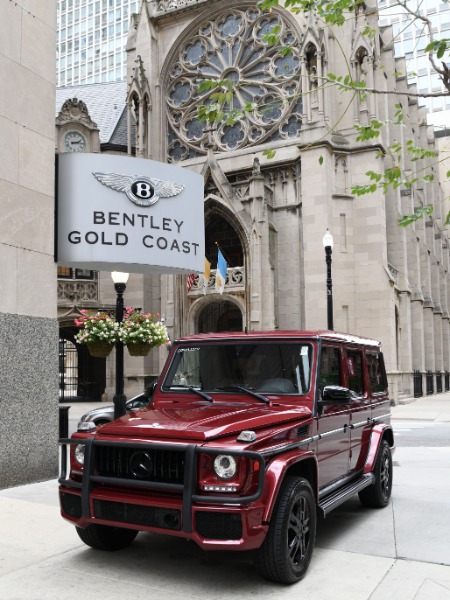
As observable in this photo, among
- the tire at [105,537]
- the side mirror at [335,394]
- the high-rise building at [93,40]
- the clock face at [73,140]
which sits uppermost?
the high-rise building at [93,40]

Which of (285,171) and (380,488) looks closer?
(380,488)

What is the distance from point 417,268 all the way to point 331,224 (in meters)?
9.57

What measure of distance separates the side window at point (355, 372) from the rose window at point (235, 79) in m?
23.6

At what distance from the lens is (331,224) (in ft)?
86.0

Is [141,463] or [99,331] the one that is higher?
[99,331]

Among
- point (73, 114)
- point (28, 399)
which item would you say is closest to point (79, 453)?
point (28, 399)

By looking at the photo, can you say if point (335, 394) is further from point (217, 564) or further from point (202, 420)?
point (217, 564)

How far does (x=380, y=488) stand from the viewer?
7.11 meters

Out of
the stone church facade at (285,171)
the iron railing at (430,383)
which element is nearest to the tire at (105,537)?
the stone church facade at (285,171)

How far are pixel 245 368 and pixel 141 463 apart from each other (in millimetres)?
1627

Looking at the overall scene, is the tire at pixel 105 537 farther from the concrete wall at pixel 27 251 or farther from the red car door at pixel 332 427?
the concrete wall at pixel 27 251

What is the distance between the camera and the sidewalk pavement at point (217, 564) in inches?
175

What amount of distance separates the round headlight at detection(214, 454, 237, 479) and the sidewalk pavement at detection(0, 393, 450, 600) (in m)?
0.85

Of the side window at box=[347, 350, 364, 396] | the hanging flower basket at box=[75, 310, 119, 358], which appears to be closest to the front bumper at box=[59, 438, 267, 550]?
the side window at box=[347, 350, 364, 396]
